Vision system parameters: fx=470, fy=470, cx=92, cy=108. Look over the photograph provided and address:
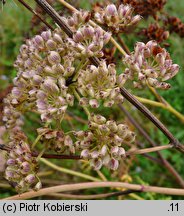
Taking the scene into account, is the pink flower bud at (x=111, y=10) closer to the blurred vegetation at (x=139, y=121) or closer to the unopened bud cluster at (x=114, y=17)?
the unopened bud cluster at (x=114, y=17)

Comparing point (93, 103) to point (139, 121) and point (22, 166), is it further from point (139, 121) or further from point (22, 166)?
point (139, 121)

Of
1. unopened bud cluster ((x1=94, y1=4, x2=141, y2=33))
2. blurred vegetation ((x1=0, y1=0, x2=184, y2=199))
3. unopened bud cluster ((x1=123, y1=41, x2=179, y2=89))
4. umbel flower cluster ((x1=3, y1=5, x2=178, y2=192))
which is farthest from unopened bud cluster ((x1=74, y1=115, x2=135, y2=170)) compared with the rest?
blurred vegetation ((x1=0, y1=0, x2=184, y2=199))

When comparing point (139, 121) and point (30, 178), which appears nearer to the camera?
point (30, 178)

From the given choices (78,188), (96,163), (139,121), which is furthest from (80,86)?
(139,121)

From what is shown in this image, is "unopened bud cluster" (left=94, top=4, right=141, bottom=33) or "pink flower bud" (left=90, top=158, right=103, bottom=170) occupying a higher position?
"unopened bud cluster" (left=94, top=4, right=141, bottom=33)

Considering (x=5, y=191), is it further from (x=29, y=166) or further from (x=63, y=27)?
(x=63, y=27)

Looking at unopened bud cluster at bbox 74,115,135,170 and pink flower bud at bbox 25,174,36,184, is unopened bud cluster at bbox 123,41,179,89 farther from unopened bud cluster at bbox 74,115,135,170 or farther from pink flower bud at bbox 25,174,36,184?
pink flower bud at bbox 25,174,36,184

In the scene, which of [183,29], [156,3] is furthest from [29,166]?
[183,29]
